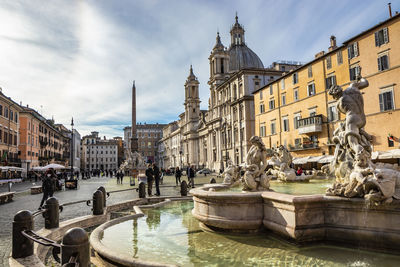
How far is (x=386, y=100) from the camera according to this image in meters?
22.1

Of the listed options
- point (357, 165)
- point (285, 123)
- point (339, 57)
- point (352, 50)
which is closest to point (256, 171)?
point (357, 165)

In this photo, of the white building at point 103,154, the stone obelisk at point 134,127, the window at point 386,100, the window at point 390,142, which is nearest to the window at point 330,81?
the window at point 386,100

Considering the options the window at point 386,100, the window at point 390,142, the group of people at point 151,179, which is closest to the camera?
the group of people at point 151,179

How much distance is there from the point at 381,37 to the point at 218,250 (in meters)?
24.3

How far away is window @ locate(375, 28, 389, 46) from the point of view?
22.1 meters

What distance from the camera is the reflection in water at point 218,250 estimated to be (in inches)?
166

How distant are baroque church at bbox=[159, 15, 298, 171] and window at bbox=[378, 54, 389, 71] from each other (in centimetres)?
2256

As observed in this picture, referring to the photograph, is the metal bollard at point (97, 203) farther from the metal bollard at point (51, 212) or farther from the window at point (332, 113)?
the window at point (332, 113)

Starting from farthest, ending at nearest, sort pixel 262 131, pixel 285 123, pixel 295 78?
pixel 262 131 → pixel 285 123 → pixel 295 78

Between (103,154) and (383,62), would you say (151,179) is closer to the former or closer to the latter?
(383,62)

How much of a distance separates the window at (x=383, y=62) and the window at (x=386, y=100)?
1.83 metres

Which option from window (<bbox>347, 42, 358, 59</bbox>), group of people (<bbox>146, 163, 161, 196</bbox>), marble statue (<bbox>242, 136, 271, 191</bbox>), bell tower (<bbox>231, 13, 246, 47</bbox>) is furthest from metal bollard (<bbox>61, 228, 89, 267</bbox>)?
bell tower (<bbox>231, 13, 246, 47</bbox>)

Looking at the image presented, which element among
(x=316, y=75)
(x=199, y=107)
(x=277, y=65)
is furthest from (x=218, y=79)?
(x=316, y=75)

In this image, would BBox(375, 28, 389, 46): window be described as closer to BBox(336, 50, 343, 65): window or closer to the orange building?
BBox(336, 50, 343, 65): window
